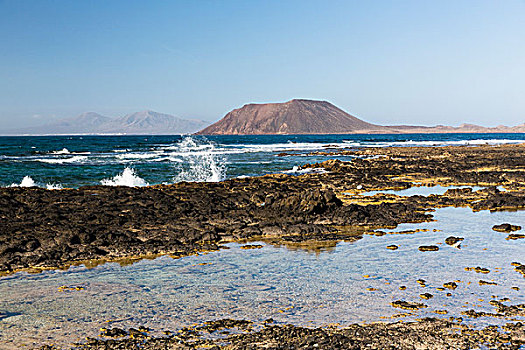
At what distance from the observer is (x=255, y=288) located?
8.20 metres

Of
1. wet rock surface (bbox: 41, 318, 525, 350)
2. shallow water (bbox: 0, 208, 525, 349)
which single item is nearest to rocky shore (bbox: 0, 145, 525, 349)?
wet rock surface (bbox: 41, 318, 525, 350)

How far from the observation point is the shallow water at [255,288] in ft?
22.1

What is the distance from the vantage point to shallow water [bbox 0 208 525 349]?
22.1ft

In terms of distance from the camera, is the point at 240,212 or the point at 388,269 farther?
the point at 240,212

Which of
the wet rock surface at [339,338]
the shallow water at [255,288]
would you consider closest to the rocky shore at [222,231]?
the wet rock surface at [339,338]

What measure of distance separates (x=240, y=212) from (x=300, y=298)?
8.03m

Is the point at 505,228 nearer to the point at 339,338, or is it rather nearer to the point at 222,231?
the point at 222,231

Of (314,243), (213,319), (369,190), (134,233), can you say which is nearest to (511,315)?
(213,319)

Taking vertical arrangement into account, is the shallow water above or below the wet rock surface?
below

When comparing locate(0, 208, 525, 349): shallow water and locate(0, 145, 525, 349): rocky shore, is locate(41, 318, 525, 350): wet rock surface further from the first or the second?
locate(0, 208, 525, 349): shallow water

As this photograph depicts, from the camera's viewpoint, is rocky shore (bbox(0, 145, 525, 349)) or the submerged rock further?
the submerged rock

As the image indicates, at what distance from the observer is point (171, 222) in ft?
45.6

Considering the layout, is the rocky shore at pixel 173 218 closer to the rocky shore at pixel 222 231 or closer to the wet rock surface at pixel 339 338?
the rocky shore at pixel 222 231

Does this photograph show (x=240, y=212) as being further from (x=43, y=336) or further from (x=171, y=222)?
(x=43, y=336)
